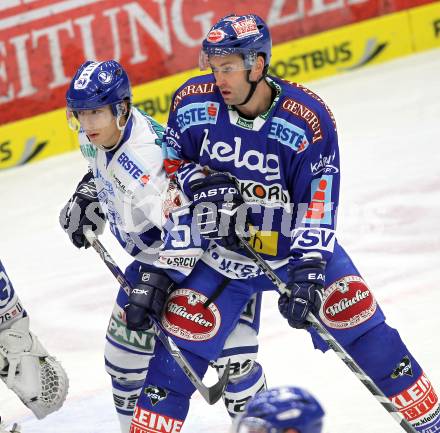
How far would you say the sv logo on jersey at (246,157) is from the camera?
13.4ft

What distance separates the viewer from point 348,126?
29.1 feet

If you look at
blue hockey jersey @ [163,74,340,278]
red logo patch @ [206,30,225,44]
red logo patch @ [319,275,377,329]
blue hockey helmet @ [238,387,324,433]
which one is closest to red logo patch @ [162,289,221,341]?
blue hockey jersey @ [163,74,340,278]


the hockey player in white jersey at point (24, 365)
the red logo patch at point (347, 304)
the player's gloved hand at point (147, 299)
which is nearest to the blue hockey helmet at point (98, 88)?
the player's gloved hand at point (147, 299)

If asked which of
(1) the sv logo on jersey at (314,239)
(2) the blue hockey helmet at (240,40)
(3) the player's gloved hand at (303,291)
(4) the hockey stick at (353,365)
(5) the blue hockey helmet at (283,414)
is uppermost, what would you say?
(2) the blue hockey helmet at (240,40)

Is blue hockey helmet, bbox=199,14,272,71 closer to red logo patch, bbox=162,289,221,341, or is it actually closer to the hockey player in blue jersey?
the hockey player in blue jersey

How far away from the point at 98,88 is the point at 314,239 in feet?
3.14

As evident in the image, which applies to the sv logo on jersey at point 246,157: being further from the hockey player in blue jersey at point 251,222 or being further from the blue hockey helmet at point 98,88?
the blue hockey helmet at point 98,88

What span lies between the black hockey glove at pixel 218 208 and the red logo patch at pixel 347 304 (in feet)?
1.21

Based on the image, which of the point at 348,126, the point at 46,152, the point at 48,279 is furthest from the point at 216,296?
the point at 46,152

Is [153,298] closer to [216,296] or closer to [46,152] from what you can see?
[216,296]

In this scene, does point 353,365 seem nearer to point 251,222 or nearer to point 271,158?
point 251,222

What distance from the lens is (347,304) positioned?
4.14m

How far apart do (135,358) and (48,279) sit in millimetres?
2445

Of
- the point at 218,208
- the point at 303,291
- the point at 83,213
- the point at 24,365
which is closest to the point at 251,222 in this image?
the point at 218,208
